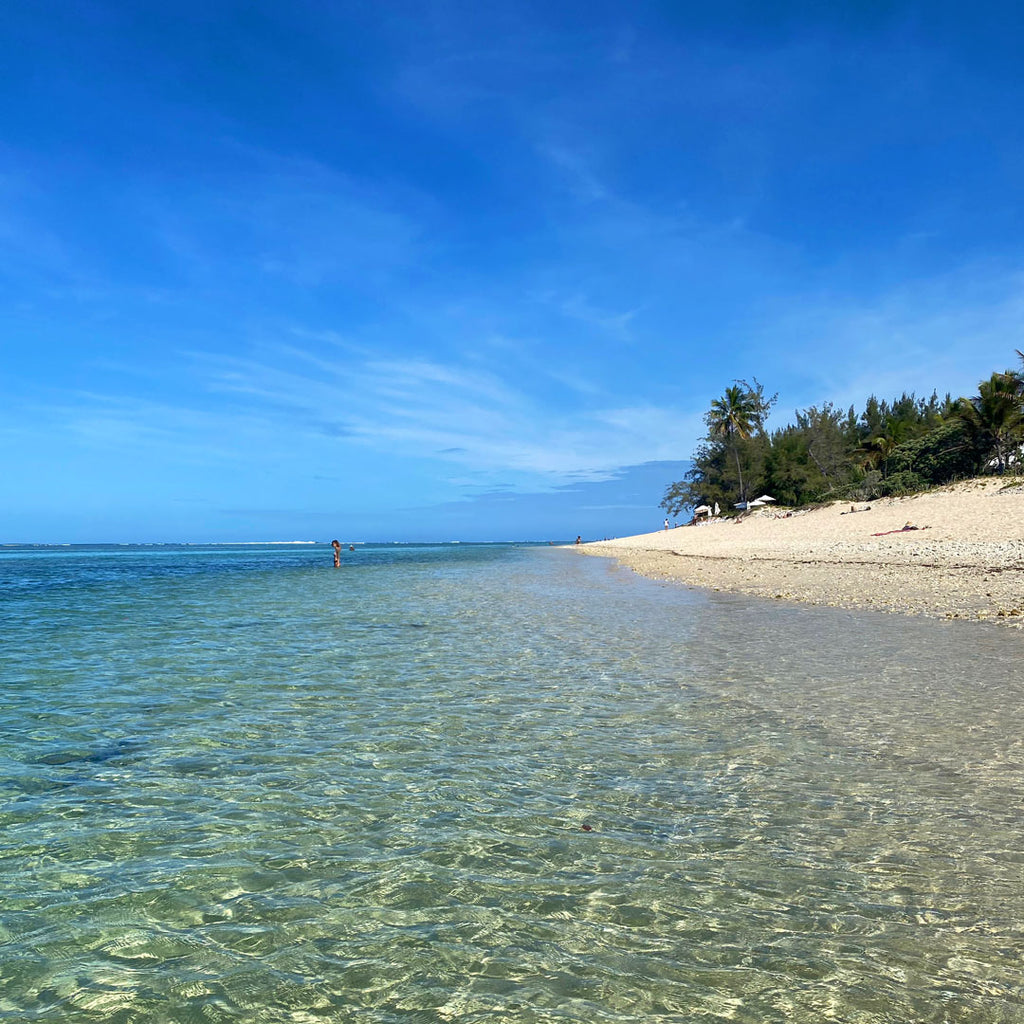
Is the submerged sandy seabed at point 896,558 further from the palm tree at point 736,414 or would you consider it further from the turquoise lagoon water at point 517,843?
the palm tree at point 736,414

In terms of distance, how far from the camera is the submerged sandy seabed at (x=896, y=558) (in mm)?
18719

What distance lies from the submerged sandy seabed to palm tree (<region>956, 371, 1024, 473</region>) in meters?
8.01

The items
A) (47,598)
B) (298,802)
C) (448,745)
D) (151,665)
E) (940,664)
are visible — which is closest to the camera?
(298,802)

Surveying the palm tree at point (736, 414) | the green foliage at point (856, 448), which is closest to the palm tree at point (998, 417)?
the green foliage at point (856, 448)

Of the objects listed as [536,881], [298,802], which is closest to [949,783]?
[536,881]

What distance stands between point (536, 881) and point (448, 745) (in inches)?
116

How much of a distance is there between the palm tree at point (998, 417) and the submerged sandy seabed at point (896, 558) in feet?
26.3

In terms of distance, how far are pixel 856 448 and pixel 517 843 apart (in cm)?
7650

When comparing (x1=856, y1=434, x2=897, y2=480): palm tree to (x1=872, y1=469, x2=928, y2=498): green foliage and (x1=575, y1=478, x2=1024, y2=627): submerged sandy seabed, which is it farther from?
(x1=575, y1=478, x2=1024, y2=627): submerged sandy seabed

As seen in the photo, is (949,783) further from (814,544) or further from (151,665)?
(814,544)

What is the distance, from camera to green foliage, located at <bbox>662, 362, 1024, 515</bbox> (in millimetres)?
48688

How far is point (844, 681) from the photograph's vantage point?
9.88 metres

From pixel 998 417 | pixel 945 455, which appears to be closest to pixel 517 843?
pixel 998 417

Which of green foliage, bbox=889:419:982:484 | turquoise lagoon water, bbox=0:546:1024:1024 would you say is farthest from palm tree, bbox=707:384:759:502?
turquoise lagoon water, bbox=0:546:1024:1024
